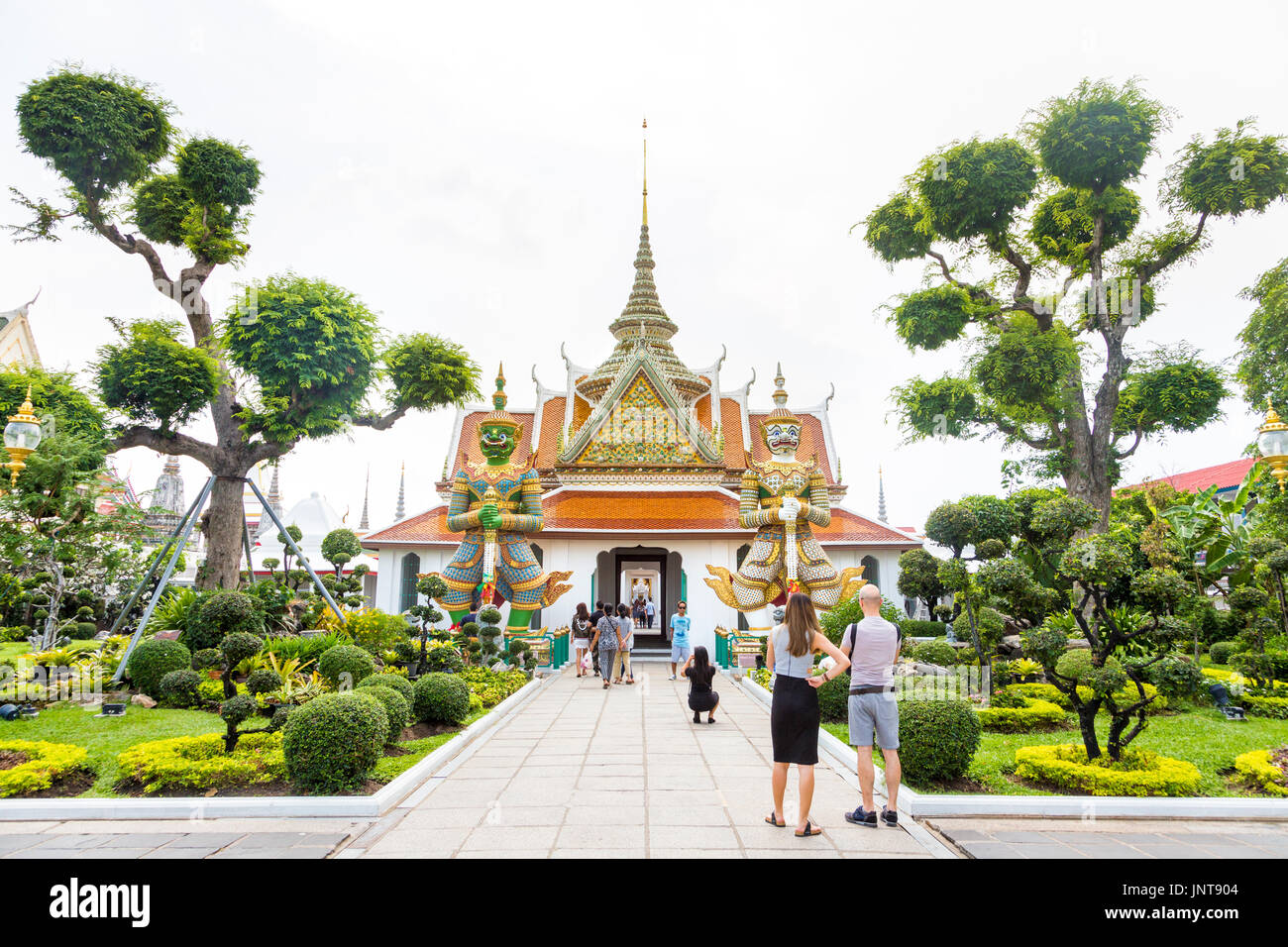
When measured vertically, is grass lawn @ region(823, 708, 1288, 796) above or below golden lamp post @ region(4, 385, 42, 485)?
below

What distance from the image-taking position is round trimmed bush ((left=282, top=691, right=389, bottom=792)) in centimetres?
514

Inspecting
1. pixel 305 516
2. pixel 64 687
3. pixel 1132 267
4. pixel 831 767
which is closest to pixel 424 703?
pixel 831 767

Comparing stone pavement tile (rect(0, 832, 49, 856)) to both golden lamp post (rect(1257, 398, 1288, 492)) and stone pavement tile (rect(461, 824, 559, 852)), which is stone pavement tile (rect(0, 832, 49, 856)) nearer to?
stone pavement tile (rect(461, 824, 559, 852))

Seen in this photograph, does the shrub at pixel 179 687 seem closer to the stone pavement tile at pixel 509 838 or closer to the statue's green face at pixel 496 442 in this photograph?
the stone pavement tile at pixel 509 838

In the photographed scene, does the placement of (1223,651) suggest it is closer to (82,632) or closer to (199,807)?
(199,807)

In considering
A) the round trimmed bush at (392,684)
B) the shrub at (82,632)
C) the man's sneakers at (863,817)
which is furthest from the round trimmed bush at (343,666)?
the shrub at (82,632)

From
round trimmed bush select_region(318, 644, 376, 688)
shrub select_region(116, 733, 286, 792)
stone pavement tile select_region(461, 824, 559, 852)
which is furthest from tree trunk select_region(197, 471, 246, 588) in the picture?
stone pavement tile select_region(461, 824, 559, 852)

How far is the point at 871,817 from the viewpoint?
4.71m

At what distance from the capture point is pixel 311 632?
12508 millimetres

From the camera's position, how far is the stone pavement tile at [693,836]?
4293mm

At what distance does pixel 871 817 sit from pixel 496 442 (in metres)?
11.0

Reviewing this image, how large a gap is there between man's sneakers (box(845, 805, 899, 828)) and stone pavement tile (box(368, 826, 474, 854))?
8.51 feet

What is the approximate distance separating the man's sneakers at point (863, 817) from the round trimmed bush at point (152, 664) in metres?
8.84

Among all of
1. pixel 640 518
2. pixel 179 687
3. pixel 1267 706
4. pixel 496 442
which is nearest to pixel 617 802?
pixel 179 687
